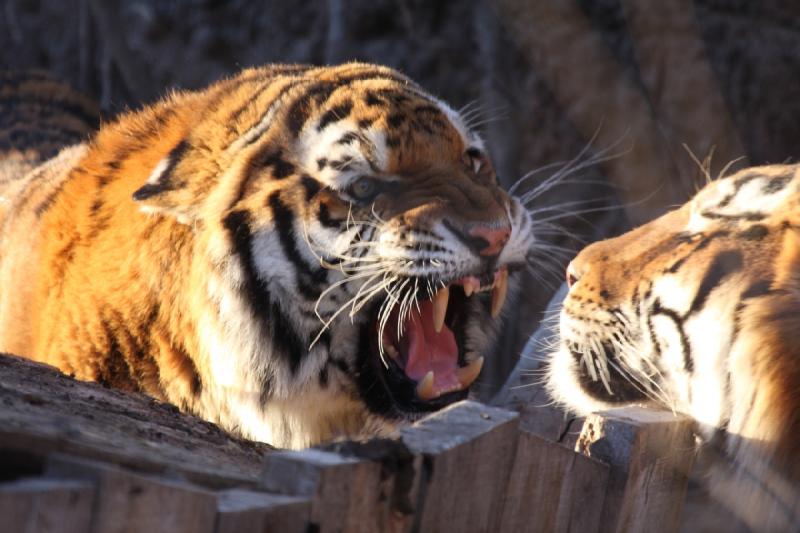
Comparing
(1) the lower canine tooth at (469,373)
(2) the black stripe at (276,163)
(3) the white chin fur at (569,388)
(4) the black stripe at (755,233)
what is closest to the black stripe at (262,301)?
(2) the black stripe at (276,163)

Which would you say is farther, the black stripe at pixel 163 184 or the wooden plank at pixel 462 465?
the black stripe at pixel 163 184

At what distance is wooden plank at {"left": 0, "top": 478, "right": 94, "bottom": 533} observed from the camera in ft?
3.19

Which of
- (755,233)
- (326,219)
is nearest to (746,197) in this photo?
(755,233)

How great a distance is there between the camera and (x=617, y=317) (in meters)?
2.27

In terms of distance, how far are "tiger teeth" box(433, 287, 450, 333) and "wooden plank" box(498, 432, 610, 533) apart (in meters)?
0.89

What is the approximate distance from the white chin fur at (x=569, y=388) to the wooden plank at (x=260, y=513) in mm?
1257

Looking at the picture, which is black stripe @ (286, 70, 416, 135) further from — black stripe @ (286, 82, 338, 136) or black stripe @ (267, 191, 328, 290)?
black stripe @ (267, 191, 328, 290)

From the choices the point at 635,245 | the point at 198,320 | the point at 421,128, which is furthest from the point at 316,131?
the point at 635,245

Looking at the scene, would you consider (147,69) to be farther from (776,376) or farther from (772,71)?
(776,376)

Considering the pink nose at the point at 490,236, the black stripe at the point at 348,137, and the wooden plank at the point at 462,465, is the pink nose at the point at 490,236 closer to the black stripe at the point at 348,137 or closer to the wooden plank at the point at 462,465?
the black stripe at the point at 348,137

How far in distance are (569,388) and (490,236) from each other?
367 mm

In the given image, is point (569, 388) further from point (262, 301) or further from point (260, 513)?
point (260, 513)

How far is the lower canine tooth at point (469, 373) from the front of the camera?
2671 millimetres

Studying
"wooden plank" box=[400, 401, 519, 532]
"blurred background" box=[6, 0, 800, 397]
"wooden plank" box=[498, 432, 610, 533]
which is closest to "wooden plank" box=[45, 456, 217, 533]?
"wooden plank" box=[400, 401, 519, 532]
